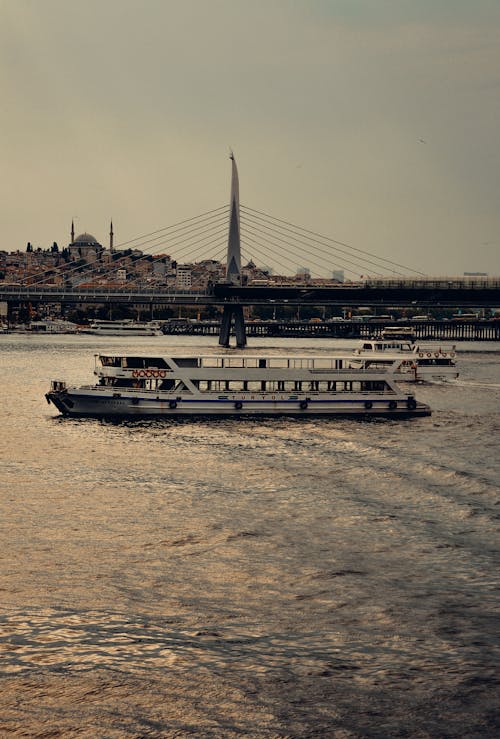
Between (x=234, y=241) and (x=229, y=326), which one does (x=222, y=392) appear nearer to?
(x=234, y=241)

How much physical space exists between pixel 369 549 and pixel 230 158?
339 ft

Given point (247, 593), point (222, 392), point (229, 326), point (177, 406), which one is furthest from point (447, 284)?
point (247, 593)

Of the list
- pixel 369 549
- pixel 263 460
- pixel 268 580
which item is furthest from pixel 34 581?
pixel 263 460

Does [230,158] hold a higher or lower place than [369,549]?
higher

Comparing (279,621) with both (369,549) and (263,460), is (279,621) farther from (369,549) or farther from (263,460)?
(263,460)

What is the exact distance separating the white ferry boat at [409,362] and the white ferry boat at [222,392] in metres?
1.32

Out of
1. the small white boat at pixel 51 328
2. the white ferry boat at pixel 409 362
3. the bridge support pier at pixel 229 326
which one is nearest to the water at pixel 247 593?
the white ferry boat at pixel 409 362

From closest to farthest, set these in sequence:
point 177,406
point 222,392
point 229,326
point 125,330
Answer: point 177,406 < point 222,392 < point 229,326 < point 125,330

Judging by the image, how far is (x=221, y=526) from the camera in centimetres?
2402

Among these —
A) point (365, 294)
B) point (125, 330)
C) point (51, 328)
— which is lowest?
point (125, 330)

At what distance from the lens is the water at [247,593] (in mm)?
14016

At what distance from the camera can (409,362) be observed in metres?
62.1

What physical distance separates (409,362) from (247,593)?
44883 millimetres

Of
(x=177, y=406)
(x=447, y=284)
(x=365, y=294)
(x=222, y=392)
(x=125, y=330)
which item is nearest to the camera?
(x=177, y=406)
